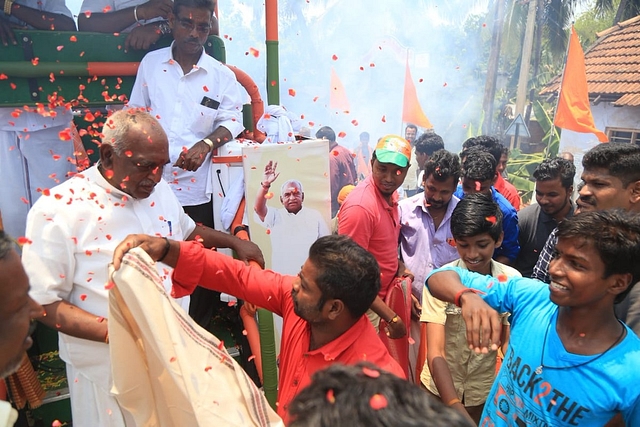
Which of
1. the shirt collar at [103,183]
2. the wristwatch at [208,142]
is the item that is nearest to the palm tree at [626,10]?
the wristwatch at [208,142]

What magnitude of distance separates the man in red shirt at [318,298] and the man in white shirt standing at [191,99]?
1.60 m

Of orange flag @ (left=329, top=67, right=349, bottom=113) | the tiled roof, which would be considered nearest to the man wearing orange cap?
orange flag @ (left=329, top=67, right=349, bottom=113)

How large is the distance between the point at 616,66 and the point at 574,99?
3389 millimetres

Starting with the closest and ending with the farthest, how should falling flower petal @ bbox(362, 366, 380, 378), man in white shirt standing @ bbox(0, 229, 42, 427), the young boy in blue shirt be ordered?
falling flower petal @ bbox(362, 366, 380, 378)
man in white shirt standing @ bbox(0, 229, 42, 427)
the young boy in blue shirt

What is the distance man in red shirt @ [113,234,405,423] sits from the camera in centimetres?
204

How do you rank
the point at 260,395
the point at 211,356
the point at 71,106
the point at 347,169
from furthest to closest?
1. the point at 347,169
2. the point at 71,106
3. the point at 211,356
4. the point at 260,395

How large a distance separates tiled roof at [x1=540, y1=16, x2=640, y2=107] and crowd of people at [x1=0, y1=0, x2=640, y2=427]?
37.1 ft

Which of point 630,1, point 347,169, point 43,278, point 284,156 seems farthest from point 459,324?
point 630,1

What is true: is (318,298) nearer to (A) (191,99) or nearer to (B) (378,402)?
(B) (378,402)

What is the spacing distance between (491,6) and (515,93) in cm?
340

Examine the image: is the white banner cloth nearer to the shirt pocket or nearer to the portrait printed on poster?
the portrait printed on poster

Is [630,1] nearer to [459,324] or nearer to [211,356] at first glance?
[459,324]

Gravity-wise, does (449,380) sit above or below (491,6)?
below

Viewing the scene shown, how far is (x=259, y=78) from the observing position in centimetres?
Result: 1427
